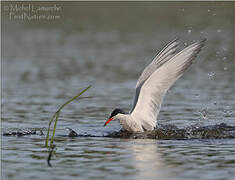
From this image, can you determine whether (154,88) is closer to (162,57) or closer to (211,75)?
(162,57)

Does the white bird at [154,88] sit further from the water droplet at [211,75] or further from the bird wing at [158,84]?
the water droplet at [211,75]

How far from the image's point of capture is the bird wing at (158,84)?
1084 cm

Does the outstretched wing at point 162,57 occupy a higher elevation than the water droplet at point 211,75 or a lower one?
higher

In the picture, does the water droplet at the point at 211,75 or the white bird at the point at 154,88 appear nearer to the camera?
the white bird at the point at 154,88

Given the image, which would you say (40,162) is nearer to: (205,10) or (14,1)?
(14,1)

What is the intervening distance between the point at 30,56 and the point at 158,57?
1120 cm

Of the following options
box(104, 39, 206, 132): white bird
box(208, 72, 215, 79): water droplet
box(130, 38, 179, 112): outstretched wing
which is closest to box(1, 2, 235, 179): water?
box(208, 72, 215, 79): water droplet

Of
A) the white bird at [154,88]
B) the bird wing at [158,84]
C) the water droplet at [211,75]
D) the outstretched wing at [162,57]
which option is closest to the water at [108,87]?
the water droplet at [211,75]

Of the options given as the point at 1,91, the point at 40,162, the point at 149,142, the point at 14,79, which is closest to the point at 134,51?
the point at 14,79

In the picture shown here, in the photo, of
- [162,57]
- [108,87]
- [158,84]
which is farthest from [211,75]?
[158,84]

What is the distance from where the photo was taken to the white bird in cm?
1082

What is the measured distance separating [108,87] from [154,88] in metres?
5.15

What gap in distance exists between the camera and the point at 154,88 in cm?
1095

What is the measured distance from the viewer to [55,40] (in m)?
26.3
